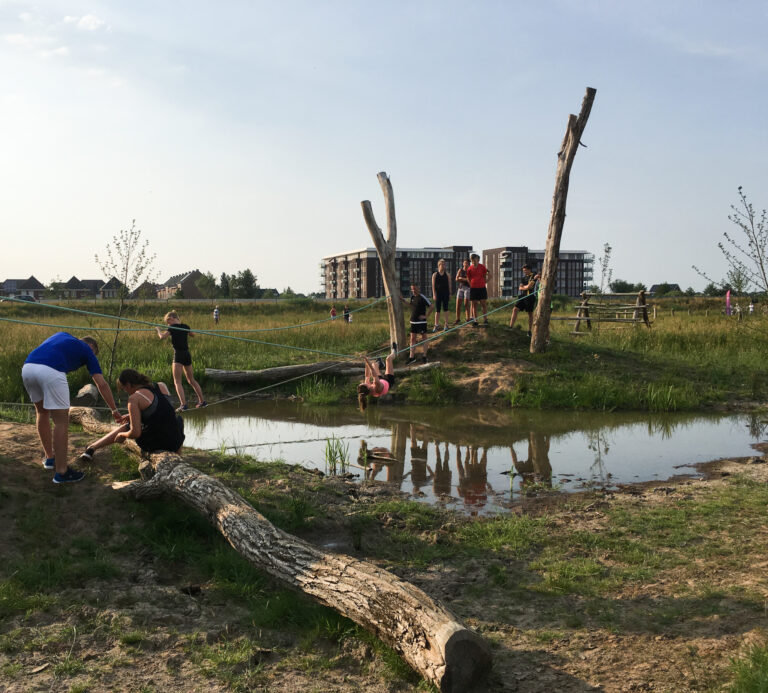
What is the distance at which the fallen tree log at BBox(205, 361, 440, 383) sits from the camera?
48.0 ft

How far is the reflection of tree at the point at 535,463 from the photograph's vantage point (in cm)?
806

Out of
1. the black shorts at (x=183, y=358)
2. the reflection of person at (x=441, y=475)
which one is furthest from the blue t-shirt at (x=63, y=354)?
the black shorts at (x=183, y=358)

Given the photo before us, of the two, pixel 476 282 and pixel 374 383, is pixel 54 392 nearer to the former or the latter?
pixel 374 383

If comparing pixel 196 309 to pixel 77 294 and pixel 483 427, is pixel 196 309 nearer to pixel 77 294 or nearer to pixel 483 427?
pixel 483 427

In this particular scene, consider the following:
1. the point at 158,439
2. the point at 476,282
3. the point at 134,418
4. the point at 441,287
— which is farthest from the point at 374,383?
the point at 476,282

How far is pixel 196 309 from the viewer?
46750mm

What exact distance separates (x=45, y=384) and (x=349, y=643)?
3.84 m

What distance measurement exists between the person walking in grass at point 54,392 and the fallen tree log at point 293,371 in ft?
26.1

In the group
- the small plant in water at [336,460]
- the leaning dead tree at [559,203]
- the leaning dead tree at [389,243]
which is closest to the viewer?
the small plant in water at [336,460]

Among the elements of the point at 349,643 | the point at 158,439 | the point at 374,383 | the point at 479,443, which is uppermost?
the point at 374,383

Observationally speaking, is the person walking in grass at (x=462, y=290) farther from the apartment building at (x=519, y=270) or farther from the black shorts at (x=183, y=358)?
the apartment building at (x=519, y=270)

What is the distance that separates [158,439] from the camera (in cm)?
676

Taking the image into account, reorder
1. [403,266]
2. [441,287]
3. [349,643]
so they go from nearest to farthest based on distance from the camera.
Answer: [349,643] < [441,287] < [403,266]

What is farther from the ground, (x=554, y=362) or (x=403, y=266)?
(x=403, y=266)
